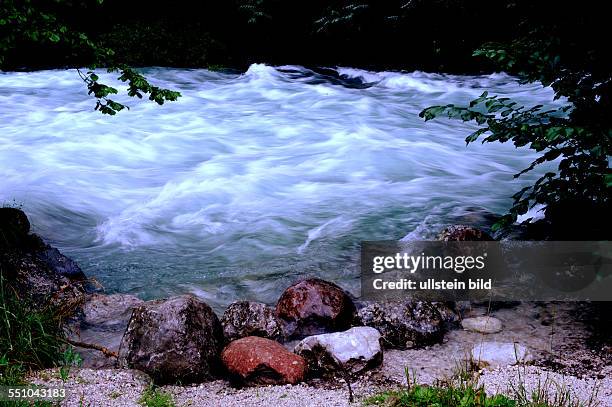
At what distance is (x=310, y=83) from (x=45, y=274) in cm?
1219

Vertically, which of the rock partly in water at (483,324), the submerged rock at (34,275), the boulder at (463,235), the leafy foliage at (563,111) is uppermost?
the leafy foliage at (563,111)

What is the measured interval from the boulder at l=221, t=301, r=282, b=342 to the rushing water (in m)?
0.94

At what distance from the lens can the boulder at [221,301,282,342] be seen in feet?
Answer: 14.4

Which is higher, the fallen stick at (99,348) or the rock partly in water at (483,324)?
the rock partly in water at (483,324)

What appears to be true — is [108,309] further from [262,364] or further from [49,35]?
[49,35]

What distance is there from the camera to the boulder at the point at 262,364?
3695 mm

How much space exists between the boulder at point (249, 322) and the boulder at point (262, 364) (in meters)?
0.49

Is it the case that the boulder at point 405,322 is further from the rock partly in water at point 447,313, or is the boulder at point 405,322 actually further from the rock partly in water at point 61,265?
the rock partly in water at point 61,265

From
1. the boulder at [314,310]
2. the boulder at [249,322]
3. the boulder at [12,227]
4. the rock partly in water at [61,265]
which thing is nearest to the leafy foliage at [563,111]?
the boulder at [314,310]

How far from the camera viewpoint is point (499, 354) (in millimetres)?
3926

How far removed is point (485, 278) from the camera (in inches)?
208

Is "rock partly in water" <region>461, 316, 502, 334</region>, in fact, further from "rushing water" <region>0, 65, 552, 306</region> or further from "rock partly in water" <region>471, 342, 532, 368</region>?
"rushing water" <region>0, 65, 552, 306</region>

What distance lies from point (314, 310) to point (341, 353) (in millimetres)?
778

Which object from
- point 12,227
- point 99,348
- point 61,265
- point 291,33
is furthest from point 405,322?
point 291,33
